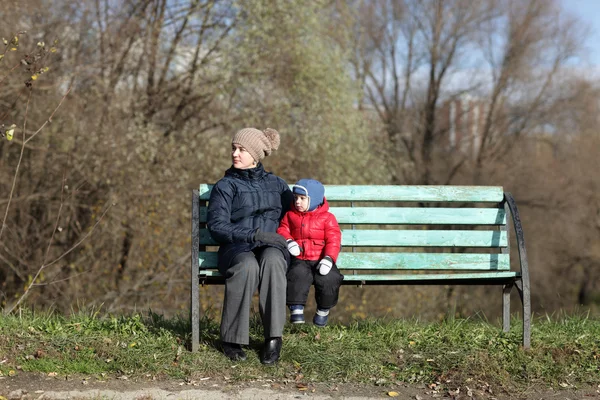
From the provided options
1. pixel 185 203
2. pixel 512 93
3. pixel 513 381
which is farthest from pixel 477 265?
pixel 512 93

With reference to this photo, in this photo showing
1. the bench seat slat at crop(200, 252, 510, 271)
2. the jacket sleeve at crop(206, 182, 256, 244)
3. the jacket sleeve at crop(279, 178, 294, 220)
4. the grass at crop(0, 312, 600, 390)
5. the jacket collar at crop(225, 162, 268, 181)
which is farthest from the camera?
the bench seat slat at crop(200, 252, 510, 271)

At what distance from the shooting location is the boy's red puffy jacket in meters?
4.61

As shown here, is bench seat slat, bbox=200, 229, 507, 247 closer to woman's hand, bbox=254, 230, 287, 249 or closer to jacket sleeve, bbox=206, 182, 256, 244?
Result: woman's hand, bbox=254, 230, 287, 249

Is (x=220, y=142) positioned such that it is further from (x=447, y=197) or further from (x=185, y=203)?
(x=447, y=197)

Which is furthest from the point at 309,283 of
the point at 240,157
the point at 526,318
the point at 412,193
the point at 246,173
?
the point at 526,318

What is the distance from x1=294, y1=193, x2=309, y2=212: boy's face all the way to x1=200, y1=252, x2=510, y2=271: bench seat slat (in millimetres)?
488

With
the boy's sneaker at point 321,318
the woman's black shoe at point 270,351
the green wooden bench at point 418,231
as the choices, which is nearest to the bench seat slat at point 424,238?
the green wooden bench at point 418,231

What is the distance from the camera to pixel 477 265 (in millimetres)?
4953

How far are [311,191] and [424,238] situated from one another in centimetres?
92

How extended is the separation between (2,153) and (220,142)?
154 inches

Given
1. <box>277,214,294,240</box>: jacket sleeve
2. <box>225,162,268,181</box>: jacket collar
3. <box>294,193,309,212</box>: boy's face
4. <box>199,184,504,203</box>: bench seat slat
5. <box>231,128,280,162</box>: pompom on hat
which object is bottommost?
<box>277,214,294,240</box>: jacket sleeve

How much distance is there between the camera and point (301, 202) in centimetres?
456

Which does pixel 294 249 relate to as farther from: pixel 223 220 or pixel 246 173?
pixel 246 173

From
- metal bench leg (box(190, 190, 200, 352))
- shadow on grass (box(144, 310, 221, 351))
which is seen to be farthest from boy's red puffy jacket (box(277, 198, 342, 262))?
shadow on grass (box(144, 310, 221, 351))
